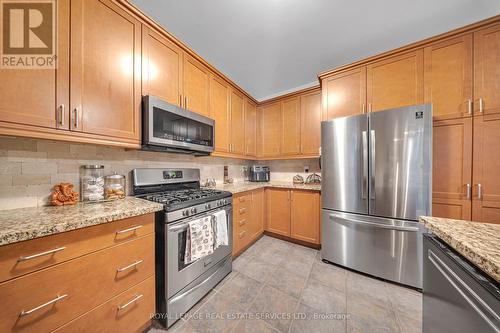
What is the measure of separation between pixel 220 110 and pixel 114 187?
154cm

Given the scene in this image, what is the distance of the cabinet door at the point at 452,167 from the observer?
1624 millimetres

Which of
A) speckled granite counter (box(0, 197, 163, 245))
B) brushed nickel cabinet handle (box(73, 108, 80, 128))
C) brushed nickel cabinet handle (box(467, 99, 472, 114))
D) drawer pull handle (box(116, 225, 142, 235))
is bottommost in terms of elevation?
drawer pull handle (box(116, 225, 142, 235))

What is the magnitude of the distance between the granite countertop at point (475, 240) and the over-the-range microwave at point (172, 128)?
1884mm

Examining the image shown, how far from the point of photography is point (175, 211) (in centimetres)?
129

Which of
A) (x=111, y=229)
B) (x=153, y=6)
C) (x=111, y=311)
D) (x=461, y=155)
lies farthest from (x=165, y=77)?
(x=461, y=155)

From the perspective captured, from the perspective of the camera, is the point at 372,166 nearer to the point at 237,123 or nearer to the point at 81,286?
the point at 237,123

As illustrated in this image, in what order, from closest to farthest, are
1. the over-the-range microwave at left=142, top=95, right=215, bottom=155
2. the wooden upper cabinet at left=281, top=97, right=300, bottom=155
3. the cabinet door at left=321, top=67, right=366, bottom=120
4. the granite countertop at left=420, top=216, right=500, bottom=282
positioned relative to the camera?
the granite countertop at left=420, top=216, right=500, bottom=282 → the over-the-range microwave at left=142, top=95, right=215, bottom=155 → the cabinet door at left=321, top=67, right=366, bottom=120 → the wooden upper cabinet at left=281, top=97, right=300, bottom=155

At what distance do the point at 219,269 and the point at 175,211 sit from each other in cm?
88

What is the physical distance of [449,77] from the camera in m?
1.70

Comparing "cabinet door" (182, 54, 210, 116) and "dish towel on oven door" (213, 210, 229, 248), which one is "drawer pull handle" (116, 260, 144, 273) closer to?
→ "dish towel on oven door" (213, 210, 229, 248)

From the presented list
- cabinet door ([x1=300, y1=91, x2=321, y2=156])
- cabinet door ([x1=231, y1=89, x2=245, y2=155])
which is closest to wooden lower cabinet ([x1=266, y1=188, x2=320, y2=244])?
cabinet door ([x1=300, y1=91, x2=321, y2=156])

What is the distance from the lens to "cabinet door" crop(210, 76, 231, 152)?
88.1 inches

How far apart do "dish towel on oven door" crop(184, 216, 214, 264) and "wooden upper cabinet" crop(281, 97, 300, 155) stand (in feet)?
6.54

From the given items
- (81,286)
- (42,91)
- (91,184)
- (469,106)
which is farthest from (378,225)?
(42,91)
